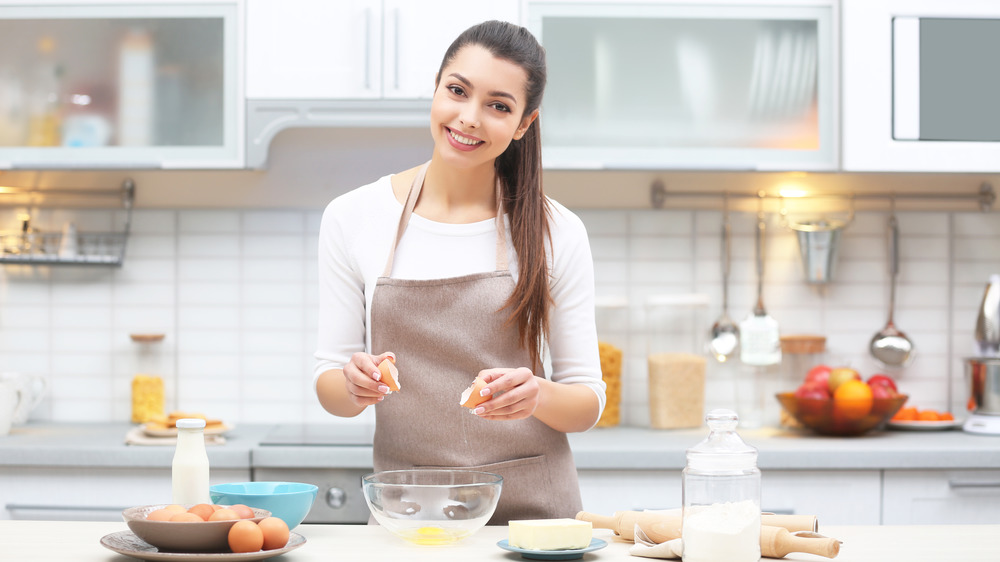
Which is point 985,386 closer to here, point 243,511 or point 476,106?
point 476,106

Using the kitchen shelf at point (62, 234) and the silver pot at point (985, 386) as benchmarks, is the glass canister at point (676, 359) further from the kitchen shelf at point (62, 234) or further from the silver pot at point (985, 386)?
the kitchen shelf at point (62, 234)

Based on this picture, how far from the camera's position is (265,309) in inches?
108

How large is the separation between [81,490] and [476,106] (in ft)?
4.66

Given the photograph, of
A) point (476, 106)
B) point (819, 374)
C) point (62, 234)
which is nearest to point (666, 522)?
point (476, 106)

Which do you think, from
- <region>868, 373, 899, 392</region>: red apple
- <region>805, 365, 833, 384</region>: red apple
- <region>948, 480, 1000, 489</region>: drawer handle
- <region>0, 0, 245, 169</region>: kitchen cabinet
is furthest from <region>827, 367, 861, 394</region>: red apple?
<region>0, 0, 245, 169</region>: kitchen cabinet

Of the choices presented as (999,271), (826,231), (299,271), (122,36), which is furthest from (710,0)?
(122,36)

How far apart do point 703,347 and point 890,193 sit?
0.70m

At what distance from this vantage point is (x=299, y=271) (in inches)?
109

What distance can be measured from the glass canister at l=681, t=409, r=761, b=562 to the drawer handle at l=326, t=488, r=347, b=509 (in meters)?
1.23

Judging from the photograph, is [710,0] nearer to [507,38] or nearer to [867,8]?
[867,8]

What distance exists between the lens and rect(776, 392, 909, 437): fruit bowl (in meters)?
2.38

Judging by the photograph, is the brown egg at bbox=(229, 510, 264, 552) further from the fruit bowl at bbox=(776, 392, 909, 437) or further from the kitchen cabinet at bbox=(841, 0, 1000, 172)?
the kitchen cabinet at bbox=(841, 0, 1000, 172)

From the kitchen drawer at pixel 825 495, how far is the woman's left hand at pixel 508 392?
1108 millimetres

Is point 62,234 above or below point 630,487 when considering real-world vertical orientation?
above
